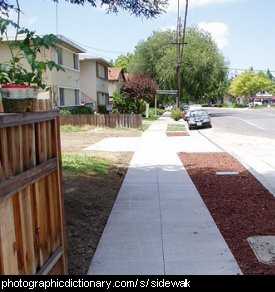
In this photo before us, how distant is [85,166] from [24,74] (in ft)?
24.9

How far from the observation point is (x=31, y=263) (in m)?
3.23

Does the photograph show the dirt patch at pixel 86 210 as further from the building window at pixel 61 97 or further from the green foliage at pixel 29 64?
the building window at pixel 61 97

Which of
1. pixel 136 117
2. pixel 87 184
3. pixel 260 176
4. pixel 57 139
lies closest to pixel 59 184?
pixel 57 139

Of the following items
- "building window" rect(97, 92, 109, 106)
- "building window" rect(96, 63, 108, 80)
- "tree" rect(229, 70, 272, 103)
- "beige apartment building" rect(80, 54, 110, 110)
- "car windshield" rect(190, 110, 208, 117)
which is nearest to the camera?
"car windshield" rect(190, 110, 208, 117)

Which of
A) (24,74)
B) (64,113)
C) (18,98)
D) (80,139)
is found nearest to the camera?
(18,98)

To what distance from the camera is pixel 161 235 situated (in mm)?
5691

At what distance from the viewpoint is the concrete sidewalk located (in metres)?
4.57

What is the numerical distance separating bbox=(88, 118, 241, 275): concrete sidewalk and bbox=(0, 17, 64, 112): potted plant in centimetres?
213

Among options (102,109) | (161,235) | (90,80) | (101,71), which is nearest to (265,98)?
(101,71)

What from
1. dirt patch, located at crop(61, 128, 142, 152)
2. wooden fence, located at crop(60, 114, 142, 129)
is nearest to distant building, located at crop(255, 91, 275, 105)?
wooden fence, located at crop(60, 114, 142, 129)

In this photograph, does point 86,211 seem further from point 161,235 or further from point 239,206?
point 239,206

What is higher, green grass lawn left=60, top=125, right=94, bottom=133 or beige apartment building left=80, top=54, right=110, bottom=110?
beige apartment building left=80, top=54, right=110, bottom=110

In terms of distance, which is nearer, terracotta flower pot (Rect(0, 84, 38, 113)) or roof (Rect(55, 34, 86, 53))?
terracotta flower pot (Rect(0, 84, 38, 113))

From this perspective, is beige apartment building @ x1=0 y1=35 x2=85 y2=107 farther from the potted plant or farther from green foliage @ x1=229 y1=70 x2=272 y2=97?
green foliage @ x1=229 y1=70 x2=272 y2=97
